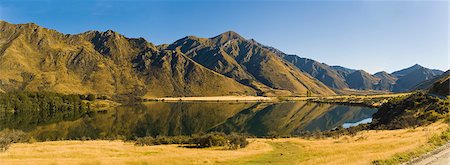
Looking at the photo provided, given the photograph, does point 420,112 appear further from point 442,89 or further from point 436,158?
point 436,158

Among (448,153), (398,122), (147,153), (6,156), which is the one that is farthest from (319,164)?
(398,122)

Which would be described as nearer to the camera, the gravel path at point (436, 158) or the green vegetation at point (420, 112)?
the gravel path at point (436, 158)

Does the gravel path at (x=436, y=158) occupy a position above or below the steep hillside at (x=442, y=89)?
below

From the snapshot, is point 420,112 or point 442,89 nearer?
point 420,112

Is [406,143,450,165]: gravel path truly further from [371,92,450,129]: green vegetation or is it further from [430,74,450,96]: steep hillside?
[430,74,450,96]: steep hillside

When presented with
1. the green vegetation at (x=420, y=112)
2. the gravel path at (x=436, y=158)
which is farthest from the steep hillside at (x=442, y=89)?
the gravel path at (x=436, y=158)

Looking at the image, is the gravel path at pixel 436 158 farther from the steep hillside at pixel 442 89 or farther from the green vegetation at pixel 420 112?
the steep hillside at pixel 442 89

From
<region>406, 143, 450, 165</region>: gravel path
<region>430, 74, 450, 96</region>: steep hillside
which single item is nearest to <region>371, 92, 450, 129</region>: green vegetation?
<region>430, 74, 450, 96</region>: steep hillside

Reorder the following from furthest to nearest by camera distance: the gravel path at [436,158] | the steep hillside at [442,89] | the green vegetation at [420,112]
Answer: the steep hillside at [442,89] < the green vegetation at [420,112] < the gravel path at [436,158]

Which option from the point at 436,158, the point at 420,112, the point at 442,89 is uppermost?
the point at 442,89

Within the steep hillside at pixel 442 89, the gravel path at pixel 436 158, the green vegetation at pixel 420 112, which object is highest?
the steep hillside at pixel 442 89

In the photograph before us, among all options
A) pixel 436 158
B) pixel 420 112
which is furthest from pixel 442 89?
pixel 436 158

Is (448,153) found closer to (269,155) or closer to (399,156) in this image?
(399,156)

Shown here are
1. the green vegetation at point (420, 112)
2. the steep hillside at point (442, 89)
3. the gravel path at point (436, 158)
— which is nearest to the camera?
the gravel path at point (436, 158)
